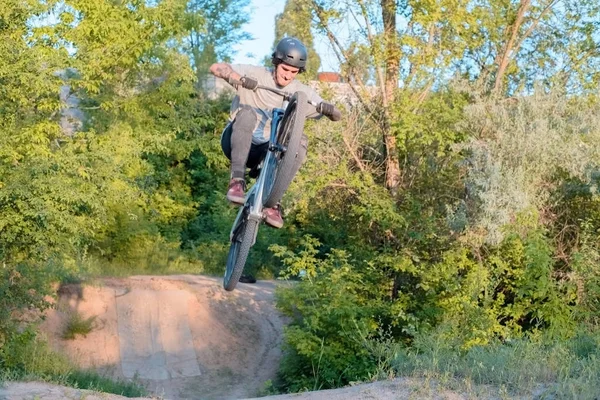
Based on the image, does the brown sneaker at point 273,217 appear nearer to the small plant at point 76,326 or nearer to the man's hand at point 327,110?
the man's hand at point 327,110

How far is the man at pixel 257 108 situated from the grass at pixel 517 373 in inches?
79.8

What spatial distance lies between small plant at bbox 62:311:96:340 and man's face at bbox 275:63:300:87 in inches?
410

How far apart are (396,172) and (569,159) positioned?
3.37m

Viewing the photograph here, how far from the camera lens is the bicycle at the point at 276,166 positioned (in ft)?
24.0

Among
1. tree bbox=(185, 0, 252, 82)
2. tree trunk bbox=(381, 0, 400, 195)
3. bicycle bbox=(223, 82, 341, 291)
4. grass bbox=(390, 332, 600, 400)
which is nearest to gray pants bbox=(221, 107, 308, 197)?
bicycle bbox=(223, 82, 341, 291)

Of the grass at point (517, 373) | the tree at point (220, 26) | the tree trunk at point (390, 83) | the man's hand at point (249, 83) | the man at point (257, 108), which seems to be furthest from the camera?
the tree at point (220, 26)

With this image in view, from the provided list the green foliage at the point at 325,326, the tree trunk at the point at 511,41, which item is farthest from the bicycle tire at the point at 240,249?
the tree trunk at the point at 511,41

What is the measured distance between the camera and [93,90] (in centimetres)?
1741

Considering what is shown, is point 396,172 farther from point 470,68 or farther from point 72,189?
point 72,189

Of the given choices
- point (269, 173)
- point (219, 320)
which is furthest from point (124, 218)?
point (269, 173)

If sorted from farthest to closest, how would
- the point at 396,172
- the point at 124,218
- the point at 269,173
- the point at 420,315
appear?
the point at 124,218 < the point at 396,172 < the point at 420,315 < the point at 269,173

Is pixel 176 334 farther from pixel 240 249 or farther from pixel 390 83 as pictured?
pixel 240 249

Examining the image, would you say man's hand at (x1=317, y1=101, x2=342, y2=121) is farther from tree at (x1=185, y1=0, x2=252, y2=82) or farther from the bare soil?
tree at (x1=185, y1=0, x2=252, y2=82)

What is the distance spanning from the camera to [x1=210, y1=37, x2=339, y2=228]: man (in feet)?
24.8
